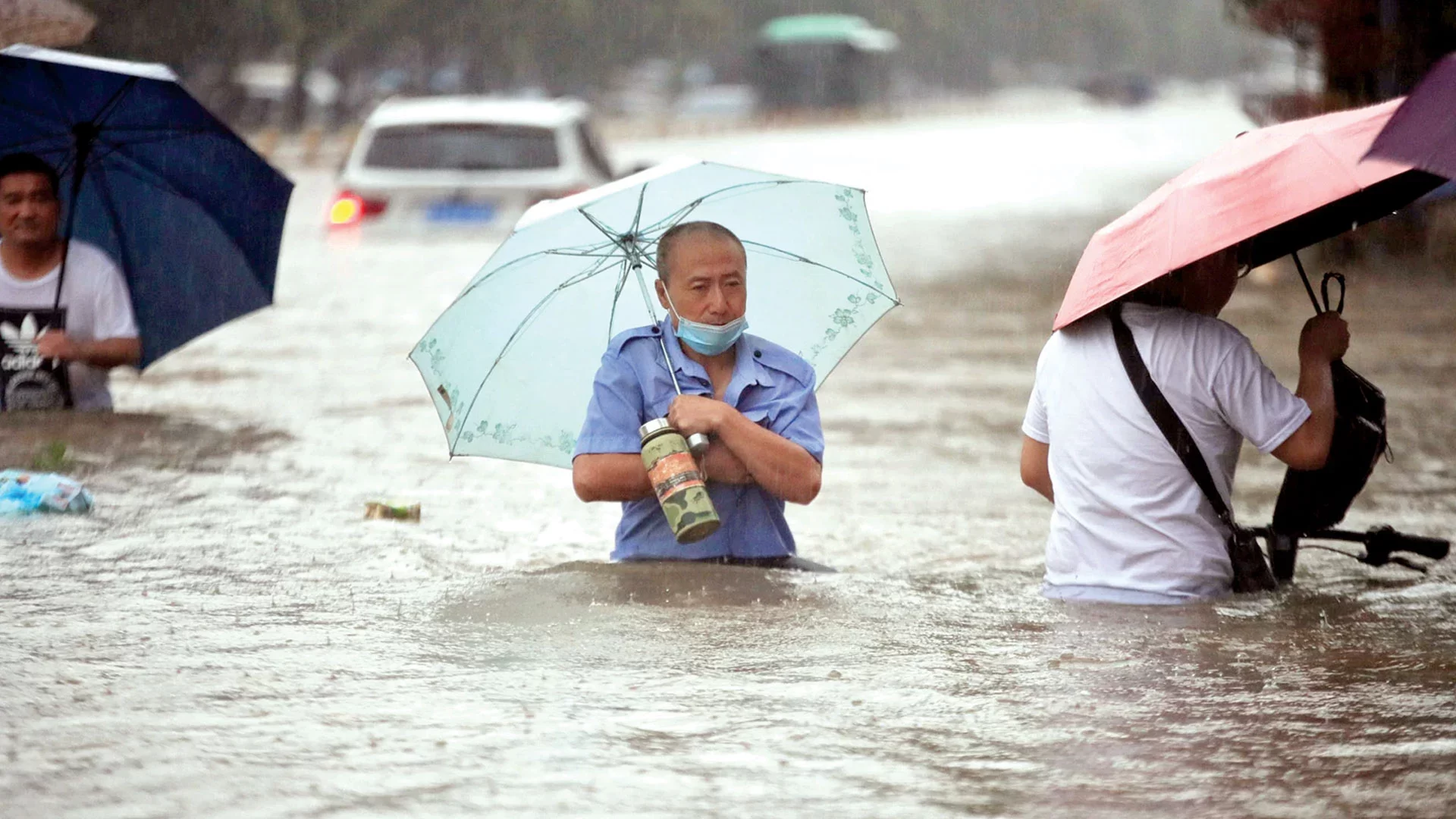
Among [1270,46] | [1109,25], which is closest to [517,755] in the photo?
[1270,46]

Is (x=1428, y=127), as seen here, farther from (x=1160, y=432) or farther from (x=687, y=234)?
(x=687, y=234)

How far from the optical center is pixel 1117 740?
4441 millimetres

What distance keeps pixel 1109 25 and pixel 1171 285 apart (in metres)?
137

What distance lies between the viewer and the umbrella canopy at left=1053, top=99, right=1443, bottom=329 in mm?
5012

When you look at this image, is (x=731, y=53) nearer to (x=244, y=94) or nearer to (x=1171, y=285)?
(x=244, y=94)

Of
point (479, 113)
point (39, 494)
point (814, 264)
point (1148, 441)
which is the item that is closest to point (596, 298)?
point (814, 264)

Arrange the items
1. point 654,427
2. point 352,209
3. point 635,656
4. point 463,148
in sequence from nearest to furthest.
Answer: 1. point 635,656
2. point 654,427
3. point 463,148
4. point 352,209

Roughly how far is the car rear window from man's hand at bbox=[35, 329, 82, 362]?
7207 millimetres

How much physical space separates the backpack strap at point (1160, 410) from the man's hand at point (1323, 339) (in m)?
0.38

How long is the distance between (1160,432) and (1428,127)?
114cm

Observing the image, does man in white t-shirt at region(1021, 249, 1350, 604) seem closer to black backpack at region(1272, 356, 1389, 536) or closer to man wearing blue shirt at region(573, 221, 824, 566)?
black backpack at region(1272, 356, 1389, 536)

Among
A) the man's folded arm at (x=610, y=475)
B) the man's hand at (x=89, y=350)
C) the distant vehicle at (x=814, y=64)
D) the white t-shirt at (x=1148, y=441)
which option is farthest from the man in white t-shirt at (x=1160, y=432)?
the distant vehicle at (x=814, y=64)

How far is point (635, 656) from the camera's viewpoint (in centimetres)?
515

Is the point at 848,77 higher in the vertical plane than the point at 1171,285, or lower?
higher
